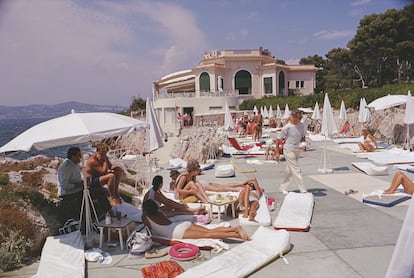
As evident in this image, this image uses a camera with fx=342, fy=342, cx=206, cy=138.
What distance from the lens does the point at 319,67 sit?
2301 inches

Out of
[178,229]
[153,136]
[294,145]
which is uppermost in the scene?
[153,136]

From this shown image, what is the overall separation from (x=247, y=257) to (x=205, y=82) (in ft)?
128

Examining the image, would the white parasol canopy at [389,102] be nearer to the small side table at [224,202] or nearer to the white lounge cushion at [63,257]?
the small side table at [224,202]

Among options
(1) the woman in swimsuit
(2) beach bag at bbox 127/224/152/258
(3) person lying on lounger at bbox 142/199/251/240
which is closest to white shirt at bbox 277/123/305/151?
(3) person lying on lounger at bbox 142/199/251/240

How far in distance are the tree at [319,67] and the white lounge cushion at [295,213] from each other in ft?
147

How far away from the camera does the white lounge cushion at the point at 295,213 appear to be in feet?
17.3

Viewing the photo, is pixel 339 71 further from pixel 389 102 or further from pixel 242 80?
pixel 389 102

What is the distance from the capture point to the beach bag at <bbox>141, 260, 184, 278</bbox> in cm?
384

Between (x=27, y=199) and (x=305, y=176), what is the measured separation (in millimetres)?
6765

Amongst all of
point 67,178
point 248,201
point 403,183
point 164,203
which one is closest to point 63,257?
point 67,178

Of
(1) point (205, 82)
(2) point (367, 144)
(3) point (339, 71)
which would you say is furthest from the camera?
(3) point (339, 71)

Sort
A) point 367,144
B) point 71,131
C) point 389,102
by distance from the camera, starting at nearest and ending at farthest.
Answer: point 71,131, point 367,144, point 389,102

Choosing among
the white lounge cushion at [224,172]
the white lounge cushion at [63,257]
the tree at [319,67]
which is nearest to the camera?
the white lounge cushion at [63,257]

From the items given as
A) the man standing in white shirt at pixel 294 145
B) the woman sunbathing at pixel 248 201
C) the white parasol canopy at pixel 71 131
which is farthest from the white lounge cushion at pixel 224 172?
the white parasol canopy at pixel 71 131
